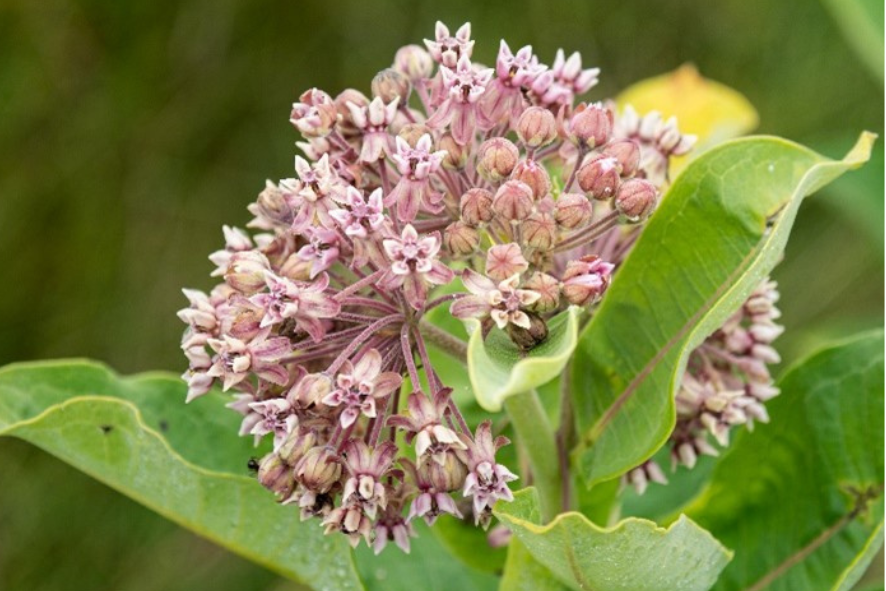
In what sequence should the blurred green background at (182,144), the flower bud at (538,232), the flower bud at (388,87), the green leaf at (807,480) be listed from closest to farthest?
the flower bud at (538,232) < the flower bud at (388,87) < the green leaf at (807,480) < the blurred green background at (182,144)

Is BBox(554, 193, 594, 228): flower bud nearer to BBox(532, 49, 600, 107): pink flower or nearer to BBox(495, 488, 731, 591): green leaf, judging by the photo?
BBox(532, 49, 600, 107): pink flower

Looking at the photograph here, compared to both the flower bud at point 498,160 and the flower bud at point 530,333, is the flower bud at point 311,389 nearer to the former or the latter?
the flower bud at point 530,333

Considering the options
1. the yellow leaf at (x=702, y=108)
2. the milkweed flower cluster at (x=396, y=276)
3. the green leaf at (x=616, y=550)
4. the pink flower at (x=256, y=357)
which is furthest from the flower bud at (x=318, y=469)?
the yellow leaf at (x=702, y=108)

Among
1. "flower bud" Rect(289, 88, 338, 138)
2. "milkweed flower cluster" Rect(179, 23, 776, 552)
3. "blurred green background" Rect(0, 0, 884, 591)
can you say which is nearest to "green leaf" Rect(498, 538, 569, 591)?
"milkweed flower cluster" Rect(179, 23, 776, 552)

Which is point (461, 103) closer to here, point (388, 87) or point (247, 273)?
point (388, 87)

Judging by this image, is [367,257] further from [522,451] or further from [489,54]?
[489,54]

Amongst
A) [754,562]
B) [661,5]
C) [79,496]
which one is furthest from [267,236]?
[661,5]
